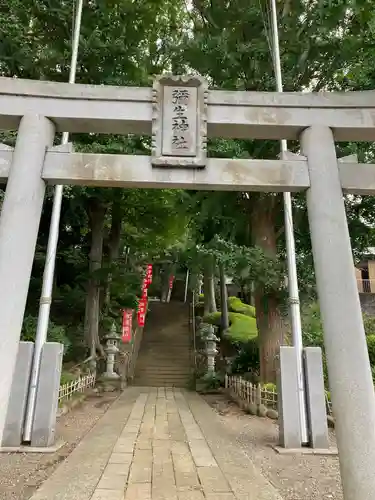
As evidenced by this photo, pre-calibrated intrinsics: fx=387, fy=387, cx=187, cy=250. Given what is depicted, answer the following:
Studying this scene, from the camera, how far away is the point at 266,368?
9.78 metres

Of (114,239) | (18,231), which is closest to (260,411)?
(18,231)

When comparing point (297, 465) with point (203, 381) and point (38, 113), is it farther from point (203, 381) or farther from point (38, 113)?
point (203, 381)

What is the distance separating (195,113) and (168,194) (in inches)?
397

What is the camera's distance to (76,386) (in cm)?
1099

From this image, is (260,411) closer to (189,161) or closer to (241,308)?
(189,161)

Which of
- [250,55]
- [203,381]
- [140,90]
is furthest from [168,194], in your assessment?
[140,90]

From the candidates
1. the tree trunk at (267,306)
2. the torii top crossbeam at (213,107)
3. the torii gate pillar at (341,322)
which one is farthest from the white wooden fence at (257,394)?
the torii top crossbeam at (213,107)

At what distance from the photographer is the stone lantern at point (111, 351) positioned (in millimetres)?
14312

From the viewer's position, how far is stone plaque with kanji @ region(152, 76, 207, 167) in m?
4.20

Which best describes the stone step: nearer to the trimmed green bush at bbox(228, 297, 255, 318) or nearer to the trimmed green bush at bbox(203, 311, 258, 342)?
the trimmed green bush at bbox(203, 311, 258, 342)

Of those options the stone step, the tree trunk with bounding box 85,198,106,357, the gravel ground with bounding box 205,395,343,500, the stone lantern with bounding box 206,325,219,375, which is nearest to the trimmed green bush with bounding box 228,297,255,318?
the stone step

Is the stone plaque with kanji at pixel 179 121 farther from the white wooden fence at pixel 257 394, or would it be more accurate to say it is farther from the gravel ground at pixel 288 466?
the white wooden fence at pixel 257 394

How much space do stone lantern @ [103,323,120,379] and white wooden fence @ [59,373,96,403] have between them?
0.74m

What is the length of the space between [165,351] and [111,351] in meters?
5.02
